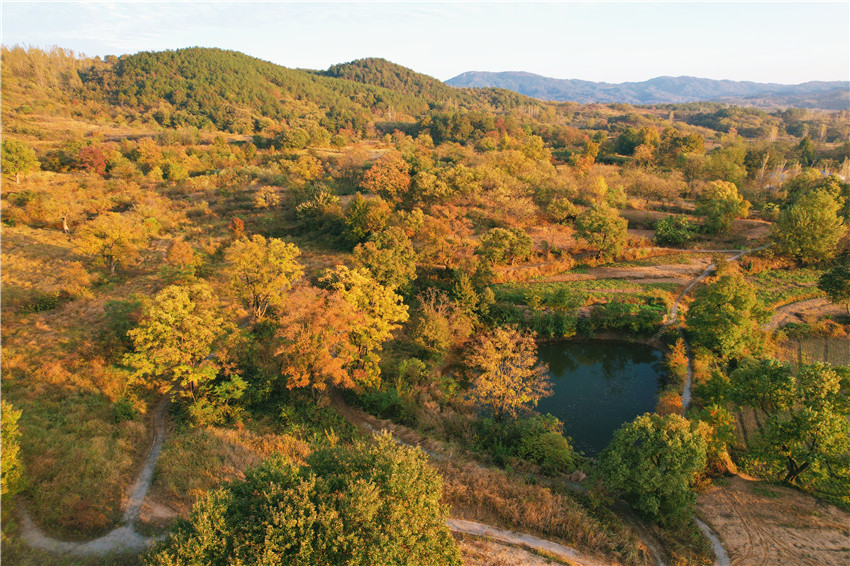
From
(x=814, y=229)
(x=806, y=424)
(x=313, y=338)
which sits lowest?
(x=806, y=424)

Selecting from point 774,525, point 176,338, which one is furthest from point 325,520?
point 774,525

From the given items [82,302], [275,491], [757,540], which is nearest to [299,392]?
[275,491]

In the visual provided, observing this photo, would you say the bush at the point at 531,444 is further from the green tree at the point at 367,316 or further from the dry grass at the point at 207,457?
the dry grass at the point at 207,457

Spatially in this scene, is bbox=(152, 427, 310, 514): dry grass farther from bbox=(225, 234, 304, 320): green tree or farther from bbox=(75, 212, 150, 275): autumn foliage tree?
bbox=(75, 212, 150, 275): autumn foliage tree

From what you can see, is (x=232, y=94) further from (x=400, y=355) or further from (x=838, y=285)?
(x=838, y=285)

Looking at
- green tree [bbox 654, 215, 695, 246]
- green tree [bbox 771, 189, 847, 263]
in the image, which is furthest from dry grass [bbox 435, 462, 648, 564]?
green tree [bbox 771, 189, 847, 263]

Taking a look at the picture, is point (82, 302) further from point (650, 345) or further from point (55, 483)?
point (650, 345)
